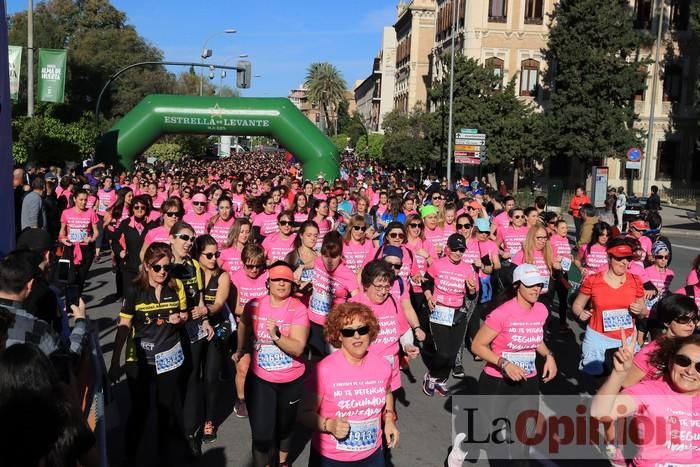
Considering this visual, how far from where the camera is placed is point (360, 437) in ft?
13.3

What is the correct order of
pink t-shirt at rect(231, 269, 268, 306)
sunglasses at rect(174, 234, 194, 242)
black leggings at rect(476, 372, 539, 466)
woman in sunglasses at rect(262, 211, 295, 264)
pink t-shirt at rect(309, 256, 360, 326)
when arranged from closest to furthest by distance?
black leggings at rect(476, 372, 539, 466) < sunglasses at rect(174, 234, 194, 242) < pink t-shirt at rect(231, 269, 268, 306) < pink t-shirt at rect(309, 256, 360, 326) < woman in sunglasses at rect(262, 211, 295, 264)

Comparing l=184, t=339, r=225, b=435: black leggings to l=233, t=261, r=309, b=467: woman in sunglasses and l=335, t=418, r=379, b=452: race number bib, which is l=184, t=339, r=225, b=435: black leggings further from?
l=335, t=418, r=379, b=452: race number bib

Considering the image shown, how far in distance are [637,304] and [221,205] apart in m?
5.93

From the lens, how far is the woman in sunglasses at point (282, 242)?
8766 mm

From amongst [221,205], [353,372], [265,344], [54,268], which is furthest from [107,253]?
[353,372]

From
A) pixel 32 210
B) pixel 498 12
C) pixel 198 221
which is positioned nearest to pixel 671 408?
pixel 198 221

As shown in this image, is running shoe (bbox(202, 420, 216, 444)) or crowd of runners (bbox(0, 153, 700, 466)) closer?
crowd of runners (bbox(0, 153, 700, 466))

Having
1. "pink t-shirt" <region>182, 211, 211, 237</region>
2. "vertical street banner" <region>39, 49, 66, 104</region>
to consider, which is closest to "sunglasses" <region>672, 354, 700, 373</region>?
"pink t-shirt" <region>182, 211, 211, 237</region>

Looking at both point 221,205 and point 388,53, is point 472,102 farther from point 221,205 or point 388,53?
point 388,53

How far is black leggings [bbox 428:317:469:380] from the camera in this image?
7.53 m

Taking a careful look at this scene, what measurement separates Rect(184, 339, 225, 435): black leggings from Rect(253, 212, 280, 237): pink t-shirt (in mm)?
5420

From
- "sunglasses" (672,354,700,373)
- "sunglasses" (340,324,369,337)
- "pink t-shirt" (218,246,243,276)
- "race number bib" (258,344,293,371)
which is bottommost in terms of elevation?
"race number bib" (258,344,293,371)

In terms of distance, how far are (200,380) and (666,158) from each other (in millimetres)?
42203

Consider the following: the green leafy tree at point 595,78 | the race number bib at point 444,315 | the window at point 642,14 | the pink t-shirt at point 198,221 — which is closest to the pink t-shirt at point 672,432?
the race number bib at point 444,315
